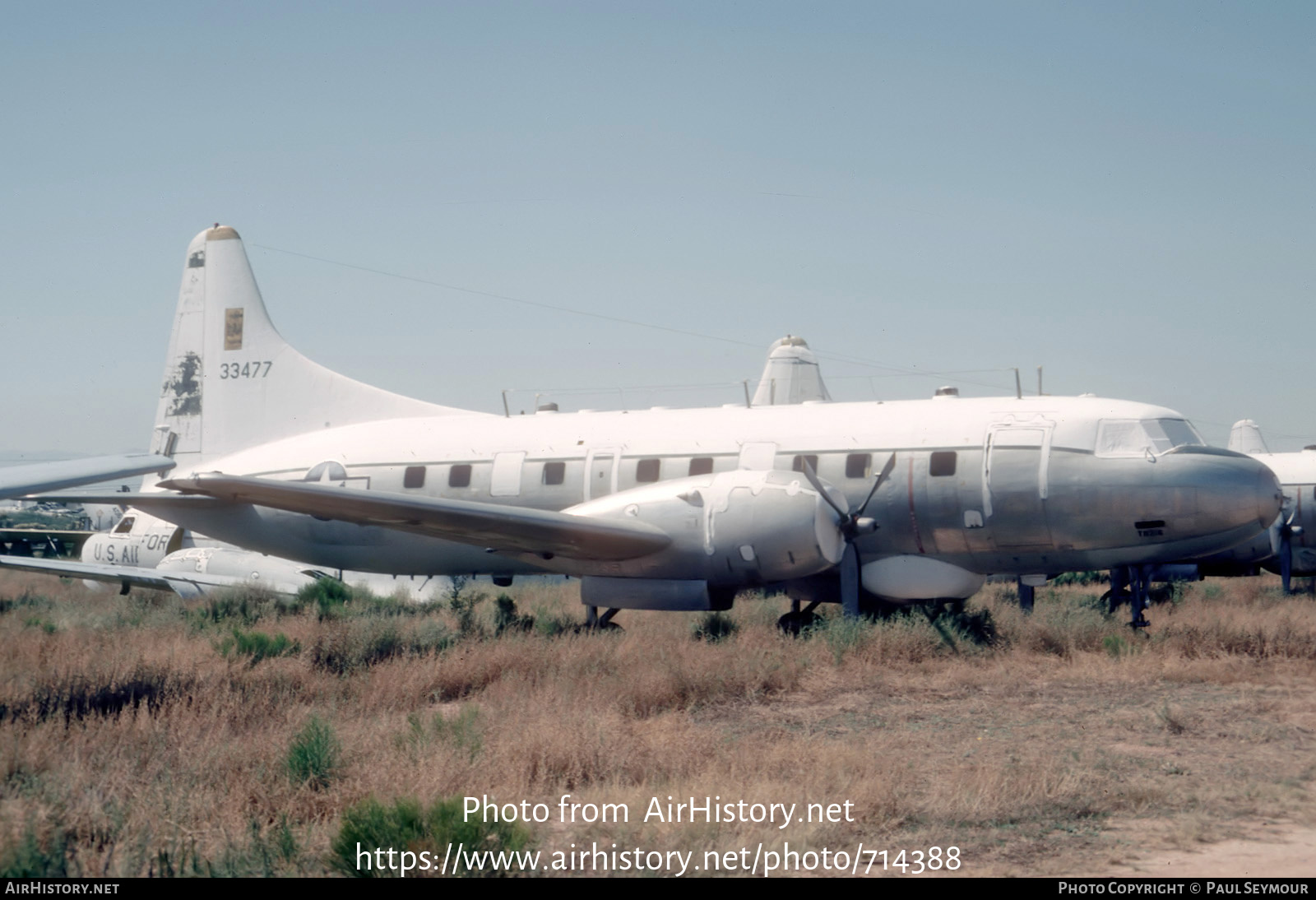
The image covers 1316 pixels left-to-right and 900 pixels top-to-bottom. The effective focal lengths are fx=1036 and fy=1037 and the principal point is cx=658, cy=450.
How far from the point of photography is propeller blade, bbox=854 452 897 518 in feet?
47.4

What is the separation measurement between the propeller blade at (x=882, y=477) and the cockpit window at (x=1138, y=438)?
2723mm

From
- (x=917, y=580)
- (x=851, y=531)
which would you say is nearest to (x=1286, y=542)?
(x=917, y=580)

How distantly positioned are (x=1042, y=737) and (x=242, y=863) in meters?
6.58

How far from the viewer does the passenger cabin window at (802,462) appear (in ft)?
49.8

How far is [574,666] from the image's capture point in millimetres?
11836

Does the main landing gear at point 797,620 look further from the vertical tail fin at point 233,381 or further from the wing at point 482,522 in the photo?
the vertical tail fin at point 233,381

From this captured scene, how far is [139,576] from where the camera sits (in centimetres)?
2100

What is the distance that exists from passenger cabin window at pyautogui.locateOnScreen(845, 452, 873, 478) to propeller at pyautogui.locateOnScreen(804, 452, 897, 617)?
22 cm

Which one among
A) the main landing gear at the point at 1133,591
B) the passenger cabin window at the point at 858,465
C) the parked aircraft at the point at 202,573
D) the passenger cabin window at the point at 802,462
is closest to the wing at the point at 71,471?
the passenger cabin window at the point at 802,462

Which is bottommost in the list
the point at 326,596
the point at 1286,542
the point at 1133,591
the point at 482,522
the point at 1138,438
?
the point at 326,596

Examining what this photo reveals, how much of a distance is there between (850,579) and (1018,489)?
8.56 feet

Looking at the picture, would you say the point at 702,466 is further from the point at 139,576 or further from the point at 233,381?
the point at 139,576
